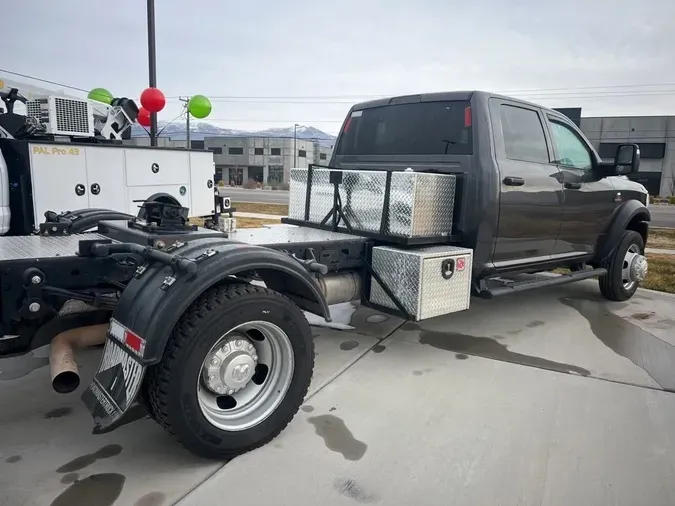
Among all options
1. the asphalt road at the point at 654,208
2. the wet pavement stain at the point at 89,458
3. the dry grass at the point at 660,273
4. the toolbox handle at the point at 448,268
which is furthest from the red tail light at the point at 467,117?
the asphalt road at the point at 654,208

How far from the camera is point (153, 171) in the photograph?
852cm

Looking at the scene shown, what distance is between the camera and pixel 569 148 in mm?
5566

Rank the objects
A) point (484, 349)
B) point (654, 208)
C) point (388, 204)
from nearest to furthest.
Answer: point (388, 204) < point (484, 349) < point (654, 208)

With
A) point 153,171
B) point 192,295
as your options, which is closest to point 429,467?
point 192,295

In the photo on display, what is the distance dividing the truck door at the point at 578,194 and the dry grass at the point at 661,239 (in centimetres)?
638

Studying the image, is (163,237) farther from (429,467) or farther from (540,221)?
(540,221)

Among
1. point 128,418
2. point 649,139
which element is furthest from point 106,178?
point 649,139

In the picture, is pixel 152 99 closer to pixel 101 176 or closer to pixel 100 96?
pixel 100 96

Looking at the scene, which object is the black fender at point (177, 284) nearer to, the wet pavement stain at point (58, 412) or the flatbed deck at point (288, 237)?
the flatbed deck at point (288, 237)

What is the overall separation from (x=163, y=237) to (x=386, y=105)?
10.1 ft

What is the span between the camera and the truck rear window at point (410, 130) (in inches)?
182

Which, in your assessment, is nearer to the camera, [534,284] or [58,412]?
[58,412]

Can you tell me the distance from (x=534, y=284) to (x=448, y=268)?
1.28m

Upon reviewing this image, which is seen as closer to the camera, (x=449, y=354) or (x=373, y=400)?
(x=373, y=400)
